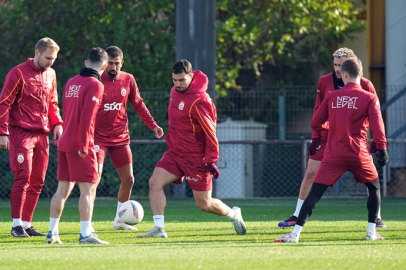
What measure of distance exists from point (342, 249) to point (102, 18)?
14271mm

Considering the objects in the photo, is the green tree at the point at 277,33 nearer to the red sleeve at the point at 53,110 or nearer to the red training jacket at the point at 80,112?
the red sleeve at the point at 53,110

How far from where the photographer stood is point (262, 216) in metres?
14.3

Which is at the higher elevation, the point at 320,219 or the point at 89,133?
the point at 89,133

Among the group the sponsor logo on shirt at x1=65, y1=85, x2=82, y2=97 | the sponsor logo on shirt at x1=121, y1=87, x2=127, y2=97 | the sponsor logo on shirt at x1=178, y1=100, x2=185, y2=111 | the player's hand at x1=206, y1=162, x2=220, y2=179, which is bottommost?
the player's hand at x1=206, y1=162, x2=220, y2=179

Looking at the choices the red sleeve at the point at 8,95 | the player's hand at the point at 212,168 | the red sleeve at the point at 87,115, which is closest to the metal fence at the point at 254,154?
the red sleeve at the point at 8,95

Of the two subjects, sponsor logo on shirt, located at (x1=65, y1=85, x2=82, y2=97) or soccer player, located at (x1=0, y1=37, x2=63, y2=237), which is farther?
soccer player, located at (x1=0, y1=37, x2=63, y2=237)

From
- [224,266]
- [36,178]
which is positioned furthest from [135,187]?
[224,266]

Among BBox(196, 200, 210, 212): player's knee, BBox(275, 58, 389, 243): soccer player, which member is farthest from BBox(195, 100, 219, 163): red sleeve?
BBox(275, 58, 389, 243): soccer player

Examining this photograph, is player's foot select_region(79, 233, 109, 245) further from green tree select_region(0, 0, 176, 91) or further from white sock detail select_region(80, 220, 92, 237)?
green tree select_region(0, 0, 176, 91)

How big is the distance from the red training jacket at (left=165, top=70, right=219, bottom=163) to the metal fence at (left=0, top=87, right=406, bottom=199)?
8.65 meters

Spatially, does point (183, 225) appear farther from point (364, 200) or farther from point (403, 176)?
point (403, 176)

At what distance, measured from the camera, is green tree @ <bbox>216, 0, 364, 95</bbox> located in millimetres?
22422

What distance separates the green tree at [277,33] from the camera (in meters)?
22.4

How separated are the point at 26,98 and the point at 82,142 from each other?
5.07 feet
